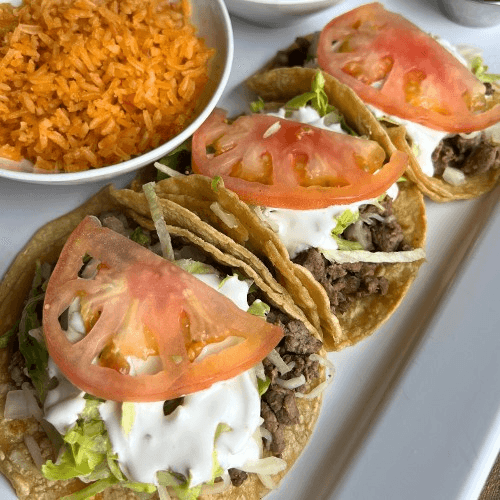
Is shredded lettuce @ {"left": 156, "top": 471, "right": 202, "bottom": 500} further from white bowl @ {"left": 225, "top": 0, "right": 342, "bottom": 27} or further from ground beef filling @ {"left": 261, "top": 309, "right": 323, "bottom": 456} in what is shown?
white bowl @ {"left": 225, "top": 0, "right": 342, "bottom": 27}

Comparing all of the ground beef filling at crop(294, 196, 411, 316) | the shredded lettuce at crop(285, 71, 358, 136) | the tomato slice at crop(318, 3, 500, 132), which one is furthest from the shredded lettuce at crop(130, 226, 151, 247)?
the tomato slice at crop(318, 3, 500, 132)

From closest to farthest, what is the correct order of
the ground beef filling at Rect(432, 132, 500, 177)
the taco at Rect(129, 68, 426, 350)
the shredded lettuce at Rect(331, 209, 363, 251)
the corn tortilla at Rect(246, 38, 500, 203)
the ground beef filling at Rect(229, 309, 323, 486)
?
the ground beef filling at Rect(229, 309, 323, 486), the taco at Rect(129, 68, 426, 350), the shredded lettuce at Rect(331, 209, 363, 251), the corn tortilla at Rect(246, 38, 500, 203), the ground beef filling at Rect(432, 132, 500, 177)

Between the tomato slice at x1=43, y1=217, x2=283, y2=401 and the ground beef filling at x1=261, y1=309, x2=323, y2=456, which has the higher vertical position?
the tomato slice at x1=43, y1=217, x2=283, y2=401

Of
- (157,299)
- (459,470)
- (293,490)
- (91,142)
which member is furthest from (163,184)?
(459,470)

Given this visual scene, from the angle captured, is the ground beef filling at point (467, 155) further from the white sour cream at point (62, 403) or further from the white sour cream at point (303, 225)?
the white sour cream at point (62, 403)

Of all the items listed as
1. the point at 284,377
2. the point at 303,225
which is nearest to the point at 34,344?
the point at 284,377

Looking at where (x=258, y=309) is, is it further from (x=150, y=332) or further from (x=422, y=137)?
(x=422, y=137)

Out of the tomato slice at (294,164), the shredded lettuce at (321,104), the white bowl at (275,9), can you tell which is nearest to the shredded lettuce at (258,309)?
the tomato slice at (294,164)
